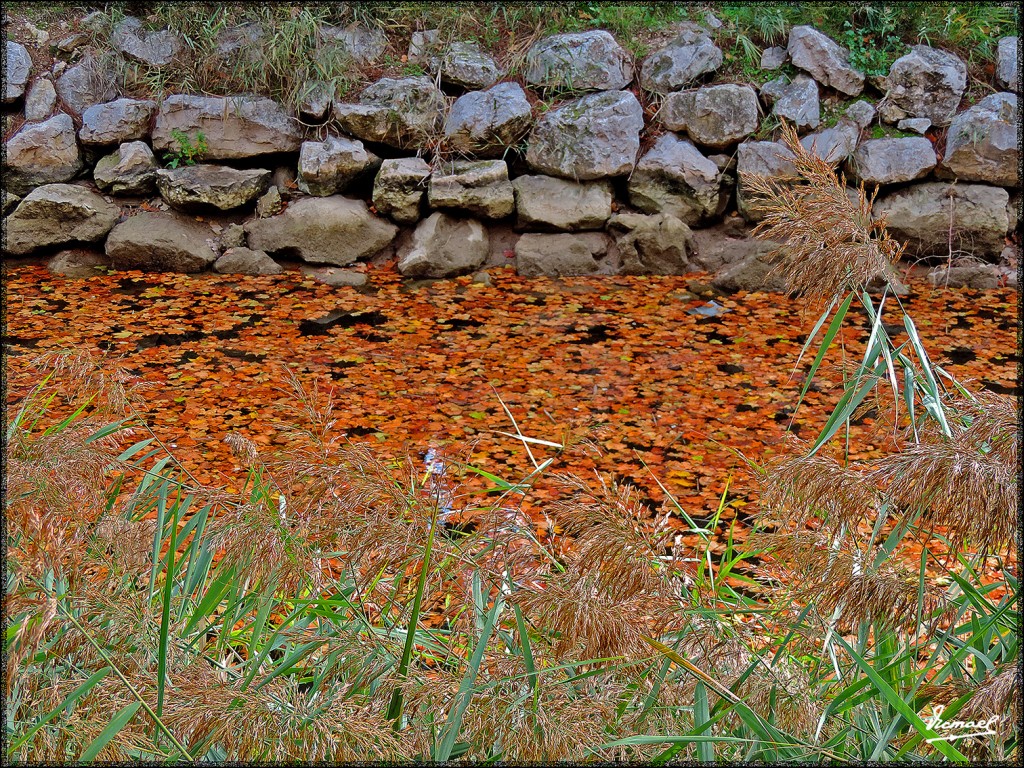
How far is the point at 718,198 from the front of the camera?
23.7 feet

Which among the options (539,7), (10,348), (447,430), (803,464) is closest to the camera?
(803,464)

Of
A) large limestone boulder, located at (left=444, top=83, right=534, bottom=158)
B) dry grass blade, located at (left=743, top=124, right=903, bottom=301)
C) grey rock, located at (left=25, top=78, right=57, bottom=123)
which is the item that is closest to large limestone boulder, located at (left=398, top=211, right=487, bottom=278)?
large limestone boulder, located at (left=444, top=83, right=534, bottom=158)

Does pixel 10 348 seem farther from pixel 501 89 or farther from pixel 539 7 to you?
pixel 539 7

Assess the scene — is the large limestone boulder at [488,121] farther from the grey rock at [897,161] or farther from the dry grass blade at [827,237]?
the dry grass blade at [827,237]

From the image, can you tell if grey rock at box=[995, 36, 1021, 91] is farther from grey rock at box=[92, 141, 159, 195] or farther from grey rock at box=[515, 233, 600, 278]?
grey rock at box=[92, 141, 159, 195]

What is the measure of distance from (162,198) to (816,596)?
23.3 ft

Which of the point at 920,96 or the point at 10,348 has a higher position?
the point at 920,96

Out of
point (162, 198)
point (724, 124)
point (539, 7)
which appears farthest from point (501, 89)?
point (162, 198)

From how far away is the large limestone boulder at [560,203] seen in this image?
715 cm

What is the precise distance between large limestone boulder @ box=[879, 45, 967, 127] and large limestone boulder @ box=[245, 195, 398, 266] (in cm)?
417

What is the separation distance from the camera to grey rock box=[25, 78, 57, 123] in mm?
7492

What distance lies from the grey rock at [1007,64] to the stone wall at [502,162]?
0.03 meters

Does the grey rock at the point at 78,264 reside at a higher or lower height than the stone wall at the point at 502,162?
lower

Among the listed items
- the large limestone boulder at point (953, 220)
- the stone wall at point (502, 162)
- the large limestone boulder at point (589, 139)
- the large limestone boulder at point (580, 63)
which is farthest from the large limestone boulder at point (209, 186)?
the large limestone boulder at point (953, 220)
